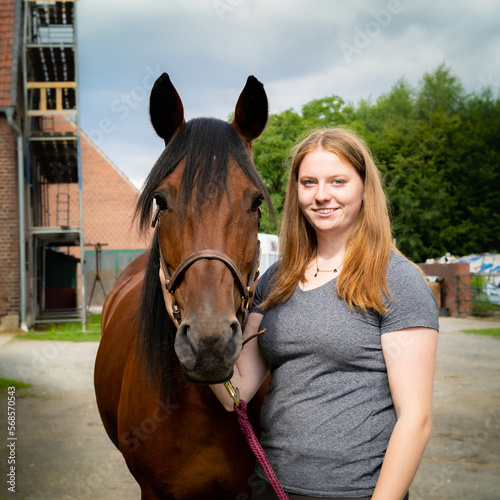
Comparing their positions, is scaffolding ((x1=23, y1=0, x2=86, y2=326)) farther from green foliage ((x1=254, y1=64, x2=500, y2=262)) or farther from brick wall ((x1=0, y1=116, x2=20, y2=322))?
green foliage ((x1=254, y1=64, x2=500, y2=262))

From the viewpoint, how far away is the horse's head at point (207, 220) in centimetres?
153

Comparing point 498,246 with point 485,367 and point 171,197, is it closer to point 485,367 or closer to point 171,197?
point 485,367

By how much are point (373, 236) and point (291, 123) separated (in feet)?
94.9

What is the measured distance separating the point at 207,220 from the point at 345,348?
620 millimetres

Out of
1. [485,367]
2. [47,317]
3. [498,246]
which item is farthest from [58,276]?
[498,246]

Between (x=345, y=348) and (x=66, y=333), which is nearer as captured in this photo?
(x=345, y=348)

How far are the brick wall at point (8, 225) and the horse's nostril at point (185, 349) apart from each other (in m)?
14.2

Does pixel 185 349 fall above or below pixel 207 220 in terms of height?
below

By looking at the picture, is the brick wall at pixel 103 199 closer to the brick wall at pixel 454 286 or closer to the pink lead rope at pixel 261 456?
the brick wall at pixel 454 286

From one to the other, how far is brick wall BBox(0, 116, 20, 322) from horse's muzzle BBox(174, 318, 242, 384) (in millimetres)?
14249

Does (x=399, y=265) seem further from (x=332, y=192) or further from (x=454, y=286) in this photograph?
(x=454, y=286)

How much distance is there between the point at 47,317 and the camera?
1692 cm

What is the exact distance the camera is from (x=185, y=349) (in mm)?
1531

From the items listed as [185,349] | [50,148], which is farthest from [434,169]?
[185,349]
